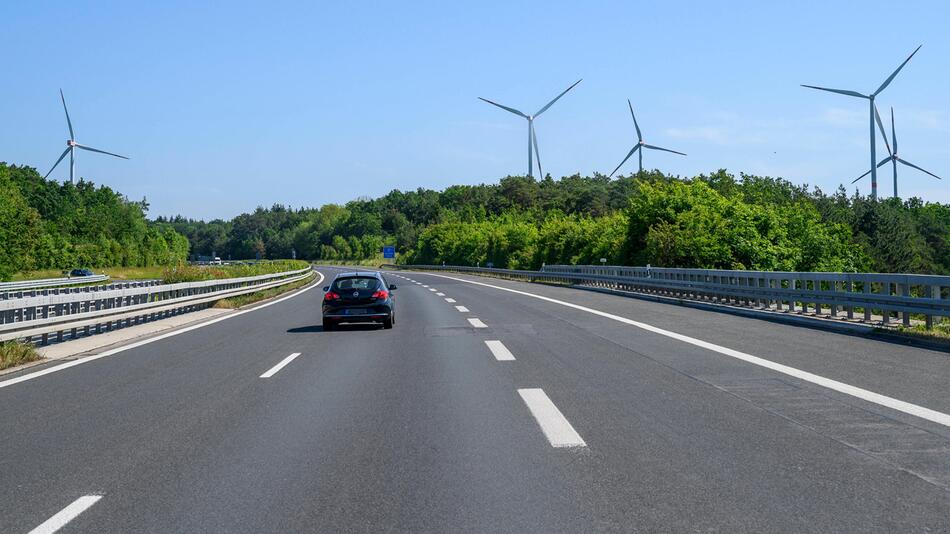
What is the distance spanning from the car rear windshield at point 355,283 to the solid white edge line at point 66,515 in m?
13.0

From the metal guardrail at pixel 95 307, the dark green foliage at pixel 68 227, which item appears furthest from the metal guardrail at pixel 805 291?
the dark green foliage at pixel 68 227

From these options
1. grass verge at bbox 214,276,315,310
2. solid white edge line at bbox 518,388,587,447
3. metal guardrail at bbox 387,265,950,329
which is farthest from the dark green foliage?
solid white edge line at bbox 518,388,587,447

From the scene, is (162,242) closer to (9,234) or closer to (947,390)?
(9,234)

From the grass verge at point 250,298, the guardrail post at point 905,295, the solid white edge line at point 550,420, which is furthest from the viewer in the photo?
the grass verge at point 250,298

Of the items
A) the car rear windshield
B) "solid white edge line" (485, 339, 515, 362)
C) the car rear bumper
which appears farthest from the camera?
the car rear windshield

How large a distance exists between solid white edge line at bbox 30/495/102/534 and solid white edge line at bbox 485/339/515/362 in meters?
7.43

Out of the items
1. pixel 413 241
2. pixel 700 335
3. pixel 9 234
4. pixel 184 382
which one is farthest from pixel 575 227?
pixel 413 241

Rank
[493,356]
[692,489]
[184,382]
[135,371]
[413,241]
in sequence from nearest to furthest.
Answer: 1. [692,489]
2. [184,382]
3. [135,371]
4. [493,356]
5. [413,241]

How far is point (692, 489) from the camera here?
17.2ft

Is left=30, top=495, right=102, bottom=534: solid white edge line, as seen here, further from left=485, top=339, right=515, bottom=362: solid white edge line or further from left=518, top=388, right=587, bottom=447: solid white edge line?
left=485, top=339, right=515, bottom=362: solid white edge line

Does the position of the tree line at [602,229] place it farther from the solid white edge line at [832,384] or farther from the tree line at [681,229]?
the solid white edge line at [832,384]

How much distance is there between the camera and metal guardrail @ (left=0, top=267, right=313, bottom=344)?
13703mm

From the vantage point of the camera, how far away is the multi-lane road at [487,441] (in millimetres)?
4824

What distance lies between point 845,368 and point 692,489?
6.43 m
